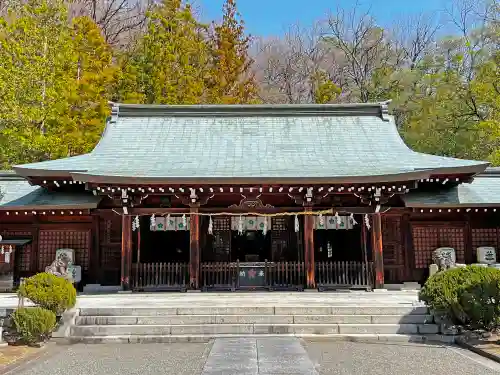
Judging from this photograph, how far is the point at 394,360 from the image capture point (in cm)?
761

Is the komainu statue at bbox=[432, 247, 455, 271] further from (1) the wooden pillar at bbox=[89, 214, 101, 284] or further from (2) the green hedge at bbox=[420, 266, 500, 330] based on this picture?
(1) the wooden pillar at bbox=[89, 214, 101, 284]

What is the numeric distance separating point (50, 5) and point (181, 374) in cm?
2061

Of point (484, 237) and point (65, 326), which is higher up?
point (484, 237)

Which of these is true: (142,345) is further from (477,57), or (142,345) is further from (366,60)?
(366,60)

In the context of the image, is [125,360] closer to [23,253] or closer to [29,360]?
[29,360]

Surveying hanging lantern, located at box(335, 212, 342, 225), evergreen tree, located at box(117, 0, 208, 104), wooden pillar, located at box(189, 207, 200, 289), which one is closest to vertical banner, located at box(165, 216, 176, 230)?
wooden pillar, located at box(189, 207, 200, 289)

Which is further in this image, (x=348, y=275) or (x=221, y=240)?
(x=221, y=240)

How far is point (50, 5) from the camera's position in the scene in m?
21.4

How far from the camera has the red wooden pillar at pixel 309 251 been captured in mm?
13422

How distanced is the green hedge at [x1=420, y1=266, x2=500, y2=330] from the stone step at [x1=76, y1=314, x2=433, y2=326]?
2.29ft

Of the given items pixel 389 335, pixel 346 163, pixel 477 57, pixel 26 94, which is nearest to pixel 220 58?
pixel 26 94

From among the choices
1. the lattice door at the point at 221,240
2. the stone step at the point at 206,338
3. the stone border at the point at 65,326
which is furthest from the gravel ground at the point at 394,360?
the lattice door at the point at 221,240

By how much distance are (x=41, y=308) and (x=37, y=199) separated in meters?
6.42

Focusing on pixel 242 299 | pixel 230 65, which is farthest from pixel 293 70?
pixel 242 299
